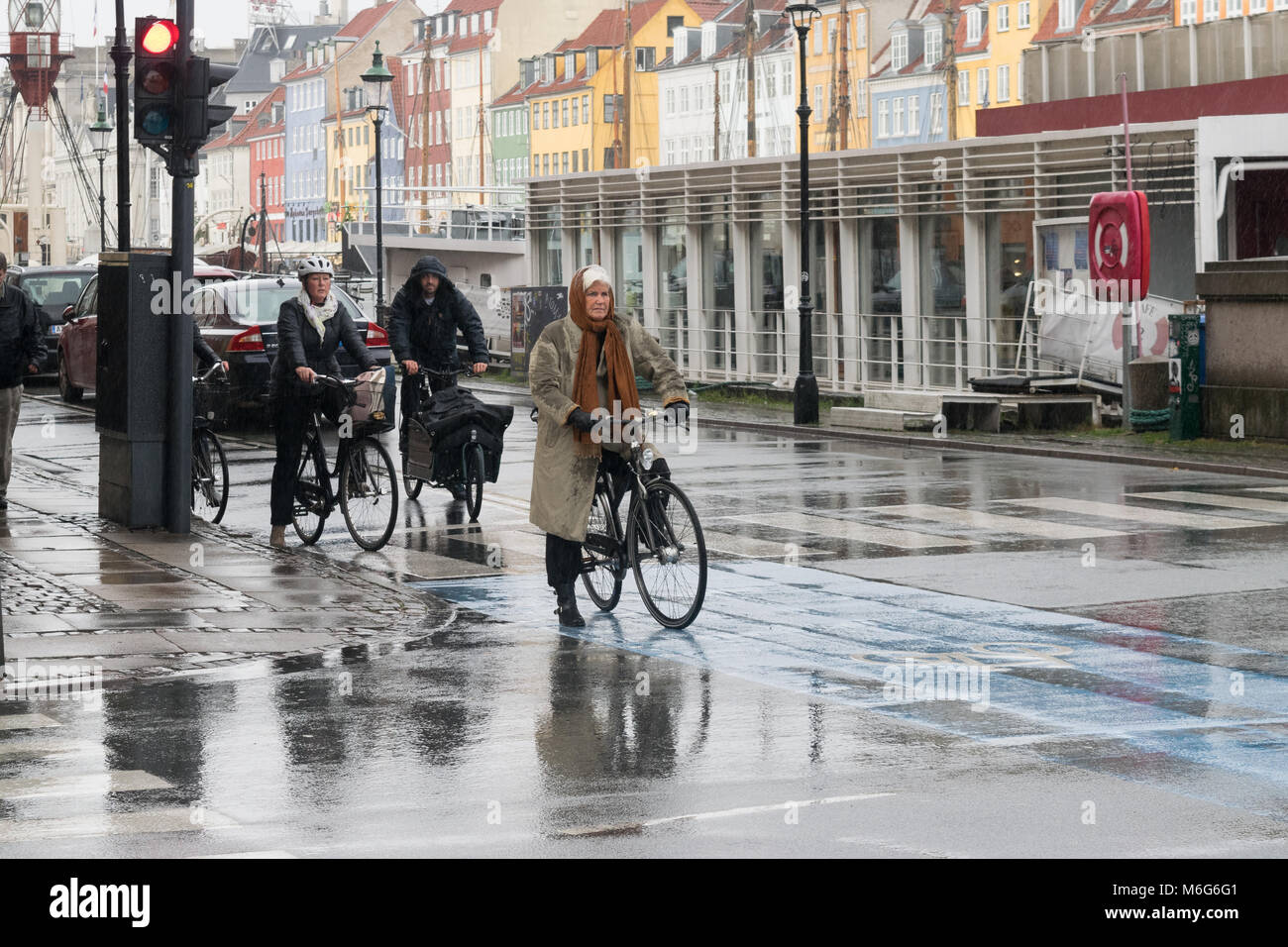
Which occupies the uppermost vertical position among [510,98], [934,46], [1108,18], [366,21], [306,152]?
[366,21]

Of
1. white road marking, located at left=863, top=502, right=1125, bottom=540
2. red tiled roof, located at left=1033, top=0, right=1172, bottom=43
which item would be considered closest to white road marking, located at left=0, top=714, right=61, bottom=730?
white road marking, located at left=863, top=502, right=1125, bottom=540

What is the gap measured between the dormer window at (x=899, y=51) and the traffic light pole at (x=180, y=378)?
9670cm

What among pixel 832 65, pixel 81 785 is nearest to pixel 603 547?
pixel 81 785

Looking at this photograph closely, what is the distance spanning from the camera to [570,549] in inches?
431

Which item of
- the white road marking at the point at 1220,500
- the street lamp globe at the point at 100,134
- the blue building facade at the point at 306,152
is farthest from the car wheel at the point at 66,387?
the blue building facade at the point at 306,152

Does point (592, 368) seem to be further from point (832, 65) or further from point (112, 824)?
point (832, 65)

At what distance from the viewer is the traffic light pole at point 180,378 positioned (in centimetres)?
1443

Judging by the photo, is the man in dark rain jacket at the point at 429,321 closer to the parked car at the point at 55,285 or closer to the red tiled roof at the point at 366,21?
the parked car at the point at 55,285

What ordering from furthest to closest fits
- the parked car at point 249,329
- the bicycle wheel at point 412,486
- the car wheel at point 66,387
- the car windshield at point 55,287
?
the car windshield at point 55,287
the car wheel at point 66,387
the parked car at point 249,329
the bicycle wheel at point 412,486

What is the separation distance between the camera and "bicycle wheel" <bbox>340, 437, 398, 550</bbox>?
46.4ft

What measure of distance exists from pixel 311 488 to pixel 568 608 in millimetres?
3965

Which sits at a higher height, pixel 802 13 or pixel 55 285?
pixel 802 13

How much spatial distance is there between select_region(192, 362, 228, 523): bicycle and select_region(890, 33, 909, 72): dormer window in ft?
314
